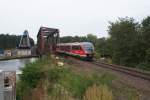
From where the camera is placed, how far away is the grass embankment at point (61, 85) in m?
12.2

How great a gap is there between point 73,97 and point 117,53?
4240 centimetres

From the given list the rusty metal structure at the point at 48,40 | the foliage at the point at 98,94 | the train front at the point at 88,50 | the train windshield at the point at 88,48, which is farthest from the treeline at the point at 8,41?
the foliage at the point at 98,94

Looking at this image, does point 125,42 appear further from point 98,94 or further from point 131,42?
point 98,94

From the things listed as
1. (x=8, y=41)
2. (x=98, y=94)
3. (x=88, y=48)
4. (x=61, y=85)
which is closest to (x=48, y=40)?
(x=88, y=48)

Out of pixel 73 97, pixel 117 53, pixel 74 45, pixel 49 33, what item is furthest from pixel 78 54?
pixel 73 97

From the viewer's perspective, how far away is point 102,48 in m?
86.1

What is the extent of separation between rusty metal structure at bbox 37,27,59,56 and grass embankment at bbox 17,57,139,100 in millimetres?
41579

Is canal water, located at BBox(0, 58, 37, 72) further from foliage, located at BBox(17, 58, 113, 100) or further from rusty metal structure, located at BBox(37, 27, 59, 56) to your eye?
rusty metal structure, located at BBox(37, 27, 59, 56)

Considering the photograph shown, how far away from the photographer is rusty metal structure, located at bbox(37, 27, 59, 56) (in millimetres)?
65900

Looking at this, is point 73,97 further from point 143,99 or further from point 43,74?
point 43,74

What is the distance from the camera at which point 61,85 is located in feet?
54.4

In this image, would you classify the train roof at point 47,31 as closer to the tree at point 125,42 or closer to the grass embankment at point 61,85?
the tree at point 125,42

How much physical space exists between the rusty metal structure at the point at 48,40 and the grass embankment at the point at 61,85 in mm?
41579

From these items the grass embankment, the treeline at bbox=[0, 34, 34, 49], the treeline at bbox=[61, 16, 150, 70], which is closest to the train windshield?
the treeline at bbox=[61, 16, 150, 70]
